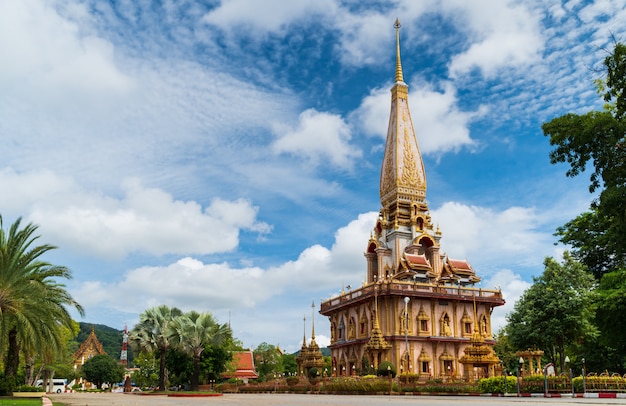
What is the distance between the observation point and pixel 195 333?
43969mm

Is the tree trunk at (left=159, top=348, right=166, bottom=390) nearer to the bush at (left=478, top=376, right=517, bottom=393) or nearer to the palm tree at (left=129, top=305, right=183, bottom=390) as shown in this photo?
the palm tree at (left=129, top=305, right=183, bottom=390)

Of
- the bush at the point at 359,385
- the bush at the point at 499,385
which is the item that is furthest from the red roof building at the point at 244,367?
the bush at the point at 499,385

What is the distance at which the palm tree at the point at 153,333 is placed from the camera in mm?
47156

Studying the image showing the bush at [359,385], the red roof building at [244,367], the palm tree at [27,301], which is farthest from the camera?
the red roof building at [244,367]

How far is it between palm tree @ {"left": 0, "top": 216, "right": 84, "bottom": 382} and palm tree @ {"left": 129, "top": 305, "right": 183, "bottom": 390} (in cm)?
1790

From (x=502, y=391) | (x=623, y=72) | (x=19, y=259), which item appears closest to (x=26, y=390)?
(x=19, y=259)

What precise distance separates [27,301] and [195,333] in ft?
63.7

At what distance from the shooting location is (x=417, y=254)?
58438 mm

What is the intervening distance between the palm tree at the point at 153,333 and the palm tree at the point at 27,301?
17.9 meters

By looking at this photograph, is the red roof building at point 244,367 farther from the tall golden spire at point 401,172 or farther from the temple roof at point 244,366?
the tall golden spire at point 401,172

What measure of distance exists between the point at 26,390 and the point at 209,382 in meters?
26.8

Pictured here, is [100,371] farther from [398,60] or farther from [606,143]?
[606,143]

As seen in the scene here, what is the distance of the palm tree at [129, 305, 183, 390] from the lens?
155 feet

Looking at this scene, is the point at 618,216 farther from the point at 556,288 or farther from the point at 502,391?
the point at 556,288
